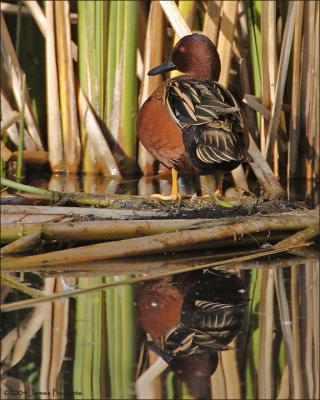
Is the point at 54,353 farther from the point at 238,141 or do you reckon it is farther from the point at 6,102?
the point at 6,102

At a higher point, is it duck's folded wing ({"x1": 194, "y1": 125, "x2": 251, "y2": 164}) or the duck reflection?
duck's folded wing ({"x1": 194, "y1": 125, "x2": 251, "y2": 164})

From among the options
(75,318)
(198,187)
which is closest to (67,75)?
(198,187)

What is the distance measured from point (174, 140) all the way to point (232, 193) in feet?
3.87

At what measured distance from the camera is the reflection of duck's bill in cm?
342

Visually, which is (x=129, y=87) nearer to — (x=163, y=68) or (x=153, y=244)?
(x=163, y=68)

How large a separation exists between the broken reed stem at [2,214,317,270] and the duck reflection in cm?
22

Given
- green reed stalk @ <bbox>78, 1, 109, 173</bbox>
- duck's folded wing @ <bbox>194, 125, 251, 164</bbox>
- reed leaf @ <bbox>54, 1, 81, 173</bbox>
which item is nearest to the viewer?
duck's folded wing @ <bbox>194, 125, 251, 164</bbox>

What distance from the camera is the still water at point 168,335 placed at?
3.17 m

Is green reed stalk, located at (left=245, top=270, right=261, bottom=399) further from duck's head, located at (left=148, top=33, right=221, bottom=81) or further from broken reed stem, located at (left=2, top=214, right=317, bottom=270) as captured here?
duck's head, located at (left=148, top=33, right=221, bottom=81)

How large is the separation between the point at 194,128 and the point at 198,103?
0.14m

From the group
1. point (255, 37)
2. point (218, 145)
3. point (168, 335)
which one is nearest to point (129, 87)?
point (255, 37)

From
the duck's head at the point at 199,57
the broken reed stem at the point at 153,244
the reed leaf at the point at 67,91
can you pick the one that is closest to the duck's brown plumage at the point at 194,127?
the duck's head at the point at 199,57

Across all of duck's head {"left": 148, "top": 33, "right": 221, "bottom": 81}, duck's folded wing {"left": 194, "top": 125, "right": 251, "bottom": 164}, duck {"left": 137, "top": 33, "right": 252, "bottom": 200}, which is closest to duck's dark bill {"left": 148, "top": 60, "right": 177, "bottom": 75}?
duck's head {"left": 148, "top": 33, "right": 221, "bottom": 81}

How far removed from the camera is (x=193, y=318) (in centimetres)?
388
